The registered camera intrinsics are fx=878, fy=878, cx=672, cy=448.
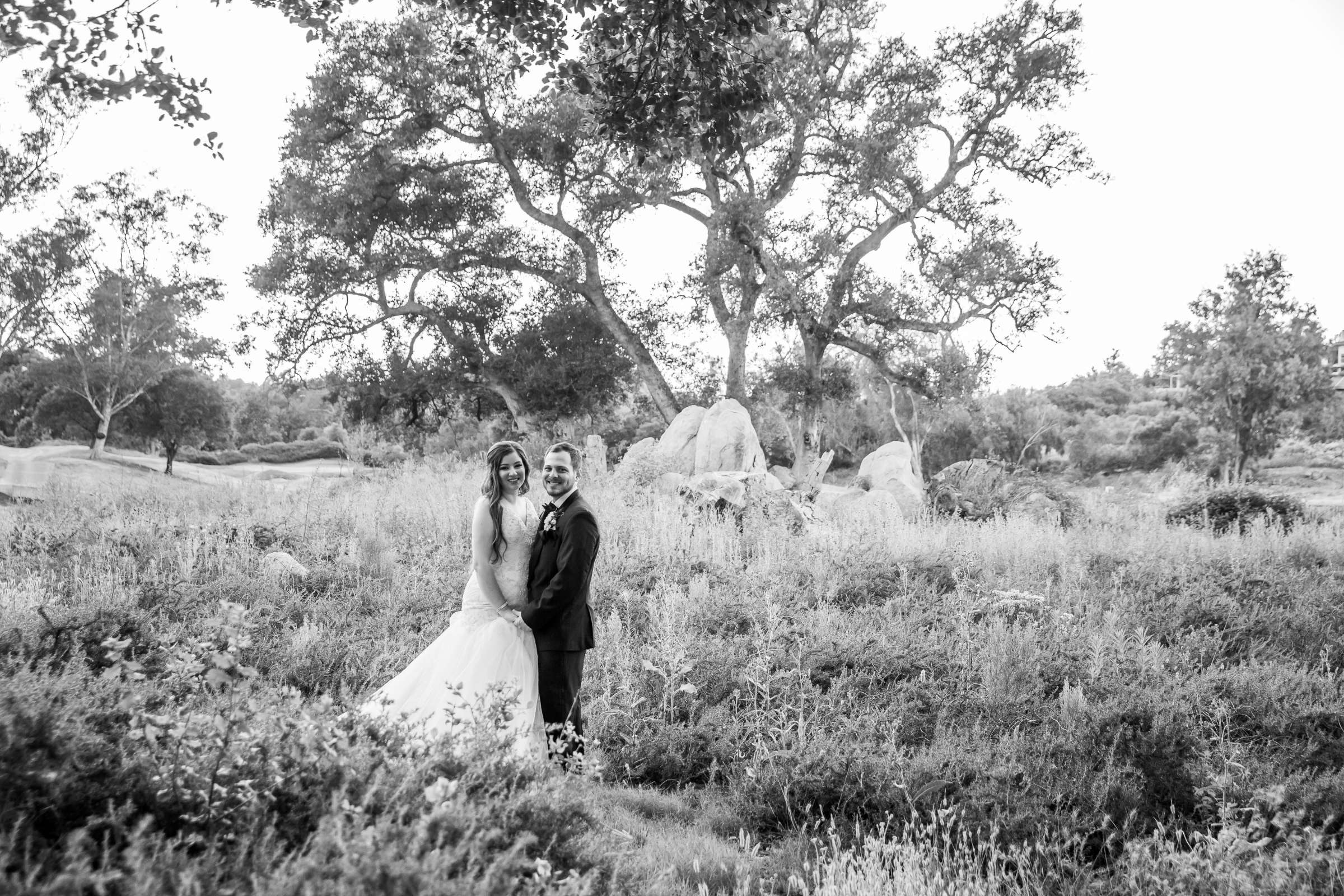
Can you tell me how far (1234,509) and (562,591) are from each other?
1190 cm

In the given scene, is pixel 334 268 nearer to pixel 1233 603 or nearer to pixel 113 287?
pixel 113 287

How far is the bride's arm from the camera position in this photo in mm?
4648

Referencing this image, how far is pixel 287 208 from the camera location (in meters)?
19.5

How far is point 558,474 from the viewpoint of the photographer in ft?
15.3

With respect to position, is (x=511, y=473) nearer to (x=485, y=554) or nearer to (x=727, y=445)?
(x=485, y=554)

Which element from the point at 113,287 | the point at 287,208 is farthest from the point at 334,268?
the point at 113,287

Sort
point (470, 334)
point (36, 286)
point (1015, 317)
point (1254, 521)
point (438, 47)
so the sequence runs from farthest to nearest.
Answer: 1. point (36, 286)
2. point (470, 334)
3. point (1015, 317)
4. point (438, 47)
5. point (1254, 521)

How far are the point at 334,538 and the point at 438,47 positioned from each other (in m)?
13.8

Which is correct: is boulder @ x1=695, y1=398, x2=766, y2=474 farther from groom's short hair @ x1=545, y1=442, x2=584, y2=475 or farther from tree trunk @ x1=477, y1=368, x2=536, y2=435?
groom's short hair @ x1=545, y1=442, x2=584, y2=475

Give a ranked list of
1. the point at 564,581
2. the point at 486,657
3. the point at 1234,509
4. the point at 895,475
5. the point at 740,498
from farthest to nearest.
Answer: the point at 895,475, the point at 1234,509, the point at 740,498, the point at 486,657, the point at 564,581

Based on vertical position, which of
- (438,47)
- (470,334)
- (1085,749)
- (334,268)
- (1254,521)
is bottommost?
(1085,749)

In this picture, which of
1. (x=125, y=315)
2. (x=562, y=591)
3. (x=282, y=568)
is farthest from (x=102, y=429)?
(x=562, y=591)

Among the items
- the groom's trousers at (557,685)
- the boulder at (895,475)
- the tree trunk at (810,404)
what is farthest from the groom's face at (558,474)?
the tree trunk at (810,404)

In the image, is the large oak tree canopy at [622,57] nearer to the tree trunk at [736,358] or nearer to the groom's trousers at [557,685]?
the groom's trousers at [557,685]
